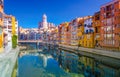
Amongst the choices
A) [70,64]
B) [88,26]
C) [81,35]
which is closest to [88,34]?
[88,26]

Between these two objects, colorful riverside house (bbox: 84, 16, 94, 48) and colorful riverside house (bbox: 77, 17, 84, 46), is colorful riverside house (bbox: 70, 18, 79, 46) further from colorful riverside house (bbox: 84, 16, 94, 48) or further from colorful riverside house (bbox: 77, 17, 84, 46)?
colorful riverside house (bbox: 84, 16, 94, 48)

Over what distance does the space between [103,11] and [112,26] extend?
7360 mm

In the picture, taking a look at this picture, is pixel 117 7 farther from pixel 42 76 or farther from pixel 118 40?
pixel 42 76

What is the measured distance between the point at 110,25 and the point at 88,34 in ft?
60.6

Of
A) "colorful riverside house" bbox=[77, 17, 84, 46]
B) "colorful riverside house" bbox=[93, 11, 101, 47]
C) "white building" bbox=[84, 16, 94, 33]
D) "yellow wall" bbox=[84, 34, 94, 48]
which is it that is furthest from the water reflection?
"colorful riverside house" bbox=[77, 17, 84, 46]

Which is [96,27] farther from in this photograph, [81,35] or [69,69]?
[69,69]

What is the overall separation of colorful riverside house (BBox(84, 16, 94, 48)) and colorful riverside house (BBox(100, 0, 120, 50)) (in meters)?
8.69

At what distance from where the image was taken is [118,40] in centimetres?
5231

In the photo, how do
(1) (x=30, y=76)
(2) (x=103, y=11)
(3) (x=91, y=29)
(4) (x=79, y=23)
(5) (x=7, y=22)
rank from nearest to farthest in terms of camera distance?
(1) (x=30, y=76), (2) (x=103, y=11), (3) (x=91, y=29), (4) (x=79, y=23), (5) (x=7, y=22)

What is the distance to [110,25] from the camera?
57.4 m

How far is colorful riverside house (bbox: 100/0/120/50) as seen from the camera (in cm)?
5344

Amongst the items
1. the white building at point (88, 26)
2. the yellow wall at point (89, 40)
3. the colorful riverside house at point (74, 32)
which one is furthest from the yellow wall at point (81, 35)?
the white building at point (88, 26)

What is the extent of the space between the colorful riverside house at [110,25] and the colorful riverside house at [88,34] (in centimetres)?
869

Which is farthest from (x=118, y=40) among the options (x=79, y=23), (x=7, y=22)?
(x=7, y=22)
